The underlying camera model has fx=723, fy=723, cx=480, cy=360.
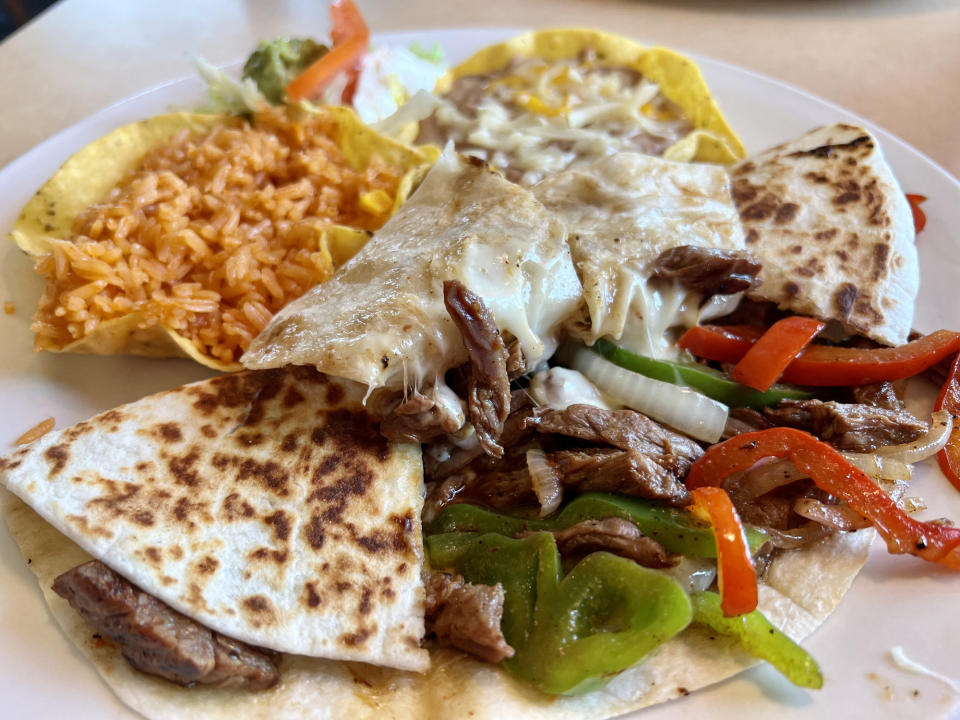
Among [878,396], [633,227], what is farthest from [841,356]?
[633,227]

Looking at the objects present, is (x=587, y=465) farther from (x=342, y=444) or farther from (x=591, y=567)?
(x=342, y=444)

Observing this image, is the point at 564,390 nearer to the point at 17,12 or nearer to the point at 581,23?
the point at 581,23

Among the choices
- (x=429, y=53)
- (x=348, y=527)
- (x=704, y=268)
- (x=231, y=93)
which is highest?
(x=231, y=93)

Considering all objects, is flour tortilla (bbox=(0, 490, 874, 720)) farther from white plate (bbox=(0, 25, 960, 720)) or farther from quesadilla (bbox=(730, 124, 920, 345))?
quesadilla (bbox=(730, 124, 920, 345))

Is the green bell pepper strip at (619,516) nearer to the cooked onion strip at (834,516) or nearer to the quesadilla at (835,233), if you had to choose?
the cooked onion strip at (834,516)

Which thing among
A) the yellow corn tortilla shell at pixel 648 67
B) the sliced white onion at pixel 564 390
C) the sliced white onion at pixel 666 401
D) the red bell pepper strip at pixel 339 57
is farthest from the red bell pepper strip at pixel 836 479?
the red bell pepper strip at pixel 339 57

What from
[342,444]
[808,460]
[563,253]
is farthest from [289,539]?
[808,460]
